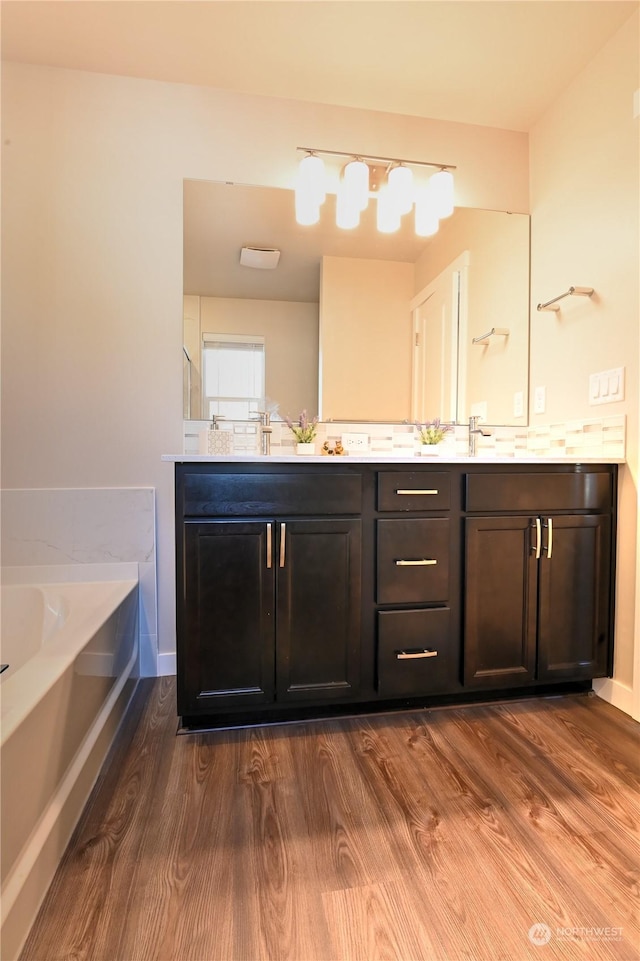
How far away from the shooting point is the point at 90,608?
1370mm

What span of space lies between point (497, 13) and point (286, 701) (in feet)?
8.11

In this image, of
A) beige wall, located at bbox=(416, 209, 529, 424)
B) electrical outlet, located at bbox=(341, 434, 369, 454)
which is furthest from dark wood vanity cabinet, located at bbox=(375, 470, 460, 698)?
beige wall, located at bbox=(416, 209, 529, 424)

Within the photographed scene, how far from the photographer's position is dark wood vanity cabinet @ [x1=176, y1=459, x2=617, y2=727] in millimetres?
1336

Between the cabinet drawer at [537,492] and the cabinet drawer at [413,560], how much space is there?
0.54ft

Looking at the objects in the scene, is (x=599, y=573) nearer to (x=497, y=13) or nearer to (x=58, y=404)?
(x=497, y=13)

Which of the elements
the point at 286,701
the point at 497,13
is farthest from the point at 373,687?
the point at 497,13

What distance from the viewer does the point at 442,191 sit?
1.93m

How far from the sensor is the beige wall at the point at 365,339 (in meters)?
1.96

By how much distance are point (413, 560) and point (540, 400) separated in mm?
1110

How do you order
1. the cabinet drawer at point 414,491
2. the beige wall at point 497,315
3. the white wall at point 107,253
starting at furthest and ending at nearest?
1. the beige wall at point 497,315
2. the white wall at point 107,253
3. the cabinet drawer at point 414,491

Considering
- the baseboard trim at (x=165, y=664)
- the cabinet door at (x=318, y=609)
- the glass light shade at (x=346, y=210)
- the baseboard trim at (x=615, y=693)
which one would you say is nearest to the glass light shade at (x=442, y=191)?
the glass light shade at (x=346, y=210)

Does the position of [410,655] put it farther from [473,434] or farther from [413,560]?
[473,434]

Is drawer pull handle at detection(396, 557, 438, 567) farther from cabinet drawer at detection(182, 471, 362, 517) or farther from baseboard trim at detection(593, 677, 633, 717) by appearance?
baseboard trim at detection(593, 677, 633, 717)

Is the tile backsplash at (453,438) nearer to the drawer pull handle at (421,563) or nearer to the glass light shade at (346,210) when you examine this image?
the drawer pull handle at (421,563)
